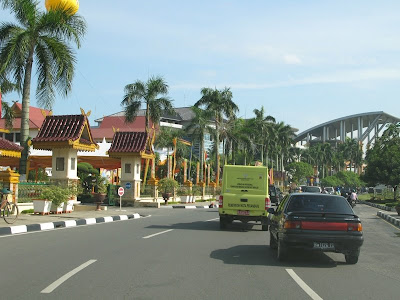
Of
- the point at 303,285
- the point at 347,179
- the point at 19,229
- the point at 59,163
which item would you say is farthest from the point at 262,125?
the point at 303,285

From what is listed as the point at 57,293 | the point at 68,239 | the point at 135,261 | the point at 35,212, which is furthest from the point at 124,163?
the point at 57,293

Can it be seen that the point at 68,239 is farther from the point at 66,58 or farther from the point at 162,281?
the point at 66,58

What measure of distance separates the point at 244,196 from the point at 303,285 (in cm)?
1022

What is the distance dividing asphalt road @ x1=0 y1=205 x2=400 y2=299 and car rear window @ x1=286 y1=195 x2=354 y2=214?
1134 millimetres

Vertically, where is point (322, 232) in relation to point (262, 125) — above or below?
below

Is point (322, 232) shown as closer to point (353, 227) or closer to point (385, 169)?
point (353, 227)

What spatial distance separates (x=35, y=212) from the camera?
2261 cm

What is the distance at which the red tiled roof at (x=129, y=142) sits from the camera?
3584cm

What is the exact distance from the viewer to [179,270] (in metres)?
9.28

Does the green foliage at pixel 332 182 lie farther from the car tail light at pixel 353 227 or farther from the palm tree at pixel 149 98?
the car tail light at pixel 353 227

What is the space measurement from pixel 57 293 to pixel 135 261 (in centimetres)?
319

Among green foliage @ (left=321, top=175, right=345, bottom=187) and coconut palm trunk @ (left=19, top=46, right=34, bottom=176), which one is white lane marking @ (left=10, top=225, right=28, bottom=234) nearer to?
coconut palm trunk @ (left=19, top=46, right=34, bottom=176)

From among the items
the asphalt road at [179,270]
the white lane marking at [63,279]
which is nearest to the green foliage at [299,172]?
the asphalt road at [179,270]

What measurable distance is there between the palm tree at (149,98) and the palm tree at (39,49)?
64.3 feet
